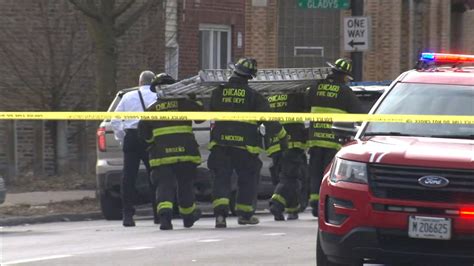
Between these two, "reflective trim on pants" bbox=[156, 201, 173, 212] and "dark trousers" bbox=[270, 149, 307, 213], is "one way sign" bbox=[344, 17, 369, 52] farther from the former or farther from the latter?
"reflective trim on pants" bbox=[156, 201, 173, 212]

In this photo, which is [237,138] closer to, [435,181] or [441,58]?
[441,58]

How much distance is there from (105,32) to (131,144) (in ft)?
15.4

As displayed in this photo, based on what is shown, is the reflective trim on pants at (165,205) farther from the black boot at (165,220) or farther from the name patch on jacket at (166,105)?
the name patch on jacket at (166,105)

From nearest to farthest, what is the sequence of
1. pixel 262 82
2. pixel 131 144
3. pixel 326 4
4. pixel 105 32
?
pixel 131 144, pixel 262 82, pixel 105 32, pixel 326 4

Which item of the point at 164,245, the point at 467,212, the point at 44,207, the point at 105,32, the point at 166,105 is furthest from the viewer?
the point at 105,32

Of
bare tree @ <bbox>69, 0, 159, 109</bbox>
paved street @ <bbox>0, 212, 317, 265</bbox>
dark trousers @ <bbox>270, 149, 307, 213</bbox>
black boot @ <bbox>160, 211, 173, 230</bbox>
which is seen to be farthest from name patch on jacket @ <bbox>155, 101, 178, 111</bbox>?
bare tree @ <bbox>69, 0, 159, 109</bbox>

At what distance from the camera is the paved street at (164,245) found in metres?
11.1

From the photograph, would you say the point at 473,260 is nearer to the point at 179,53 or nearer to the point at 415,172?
the point at 415,172

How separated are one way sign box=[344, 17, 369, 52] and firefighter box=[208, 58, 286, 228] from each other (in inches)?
228

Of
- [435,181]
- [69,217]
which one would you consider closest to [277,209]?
[69,217]

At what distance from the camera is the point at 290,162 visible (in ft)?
48.8

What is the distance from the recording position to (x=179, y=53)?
25609 millimetres

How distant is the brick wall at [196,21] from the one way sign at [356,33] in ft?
20.1

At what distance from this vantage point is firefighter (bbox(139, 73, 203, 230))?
13.9 m
